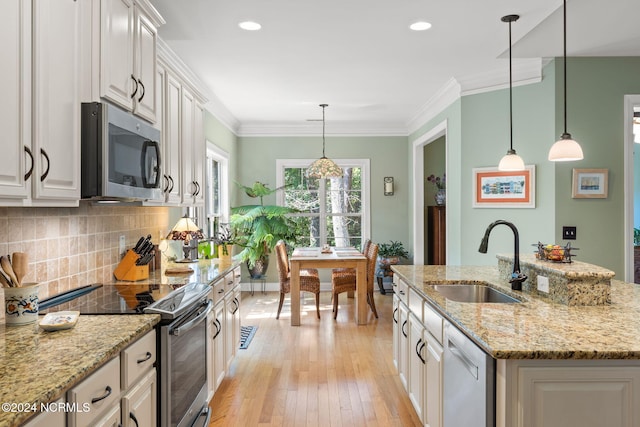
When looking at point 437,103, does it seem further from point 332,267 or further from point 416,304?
point 416,304

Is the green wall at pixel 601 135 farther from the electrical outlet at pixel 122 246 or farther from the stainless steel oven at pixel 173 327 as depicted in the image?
the electrical outlet at pixel 122 246

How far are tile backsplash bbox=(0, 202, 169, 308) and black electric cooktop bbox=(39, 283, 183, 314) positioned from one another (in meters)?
0.06

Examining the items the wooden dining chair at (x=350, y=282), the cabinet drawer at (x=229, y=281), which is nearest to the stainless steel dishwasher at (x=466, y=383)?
the cabinet drawer at (x=229, y=281)

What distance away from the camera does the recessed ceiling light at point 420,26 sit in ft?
10.3

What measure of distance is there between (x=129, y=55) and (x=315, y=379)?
2600mm

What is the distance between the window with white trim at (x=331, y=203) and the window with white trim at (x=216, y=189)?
108cm

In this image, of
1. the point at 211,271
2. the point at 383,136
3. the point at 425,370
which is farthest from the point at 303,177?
the point at 425,370

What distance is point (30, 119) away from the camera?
1.49 meters

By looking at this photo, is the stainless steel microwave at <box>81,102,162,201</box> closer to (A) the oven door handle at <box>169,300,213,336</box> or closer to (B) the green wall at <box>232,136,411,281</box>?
(A) the oven door handle at <box>169,300,213,336</box>

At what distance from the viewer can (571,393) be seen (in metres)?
1.46

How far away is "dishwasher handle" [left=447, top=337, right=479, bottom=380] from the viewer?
5.42 feet

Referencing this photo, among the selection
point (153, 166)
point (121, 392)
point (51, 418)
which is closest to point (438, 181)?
point (153, 166)

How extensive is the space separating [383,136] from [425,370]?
17.0 feet

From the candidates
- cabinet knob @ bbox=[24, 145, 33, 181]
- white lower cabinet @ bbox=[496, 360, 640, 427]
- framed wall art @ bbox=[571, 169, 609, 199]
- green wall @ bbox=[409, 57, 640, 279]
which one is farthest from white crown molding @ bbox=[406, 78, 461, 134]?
cabinet knob @ bbox=[24, 145, 33, 181]
